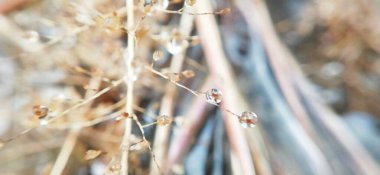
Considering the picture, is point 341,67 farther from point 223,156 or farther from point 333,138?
point 223,156

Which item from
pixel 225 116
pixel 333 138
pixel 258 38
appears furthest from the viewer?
pixel 258 38

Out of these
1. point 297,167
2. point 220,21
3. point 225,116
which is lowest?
point 297,167

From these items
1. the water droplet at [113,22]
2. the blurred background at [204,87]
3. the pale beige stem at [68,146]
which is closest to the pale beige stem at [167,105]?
the blurred background at [204,87]

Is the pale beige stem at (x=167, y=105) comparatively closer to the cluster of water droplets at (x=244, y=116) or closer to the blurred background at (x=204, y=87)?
the blurred background at (x=204, y=87)

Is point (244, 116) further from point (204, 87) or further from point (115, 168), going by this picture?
point (204, 87)

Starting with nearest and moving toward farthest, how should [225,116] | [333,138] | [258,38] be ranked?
[225,116] < [333,138] < [258,38]

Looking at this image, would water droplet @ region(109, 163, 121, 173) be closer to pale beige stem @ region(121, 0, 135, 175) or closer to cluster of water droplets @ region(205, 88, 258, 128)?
pale beige stem @ region(121, 0, 135, 175)

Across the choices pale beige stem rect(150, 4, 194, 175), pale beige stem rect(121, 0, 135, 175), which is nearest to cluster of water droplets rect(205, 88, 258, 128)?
pale beige stem rect(121, 0, 135, 175)

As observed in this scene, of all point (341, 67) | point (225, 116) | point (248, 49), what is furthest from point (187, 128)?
point (341, 67)
